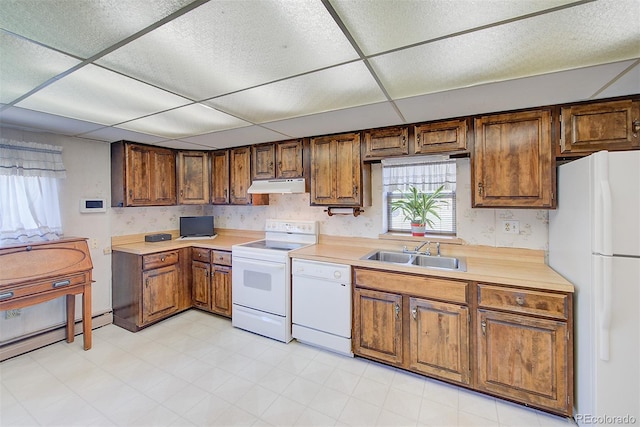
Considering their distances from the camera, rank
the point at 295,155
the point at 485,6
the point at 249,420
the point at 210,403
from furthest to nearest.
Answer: the point at 295,155 → the point at 210,403 → the point at 249,420 → the point at 485,6

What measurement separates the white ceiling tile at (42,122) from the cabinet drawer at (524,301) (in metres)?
3.78

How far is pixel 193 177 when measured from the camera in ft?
12.8

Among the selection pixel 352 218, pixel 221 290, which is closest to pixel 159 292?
pixel 221 290

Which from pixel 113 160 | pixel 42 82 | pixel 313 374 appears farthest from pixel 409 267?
pixel 113 160

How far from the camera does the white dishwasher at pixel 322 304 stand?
8.53 feet

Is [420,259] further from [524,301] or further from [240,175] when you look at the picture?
[240,175]

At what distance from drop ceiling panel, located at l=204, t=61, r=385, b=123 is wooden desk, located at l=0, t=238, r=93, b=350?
87.1 inches

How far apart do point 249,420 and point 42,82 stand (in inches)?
103

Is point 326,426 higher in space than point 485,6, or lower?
lower

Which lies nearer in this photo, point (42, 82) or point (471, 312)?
point (42, 82)

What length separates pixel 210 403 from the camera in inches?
80.1

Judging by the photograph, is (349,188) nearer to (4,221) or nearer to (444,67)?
(444,67)

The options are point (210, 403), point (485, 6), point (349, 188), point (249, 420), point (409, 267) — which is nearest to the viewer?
point (485, 6)

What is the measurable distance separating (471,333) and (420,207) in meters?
1.28
